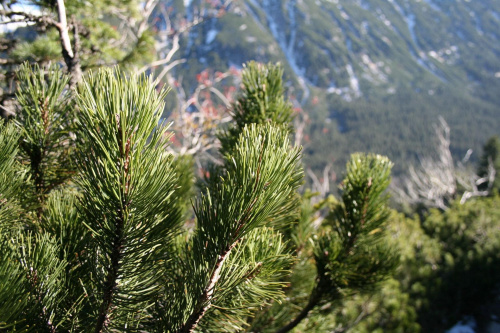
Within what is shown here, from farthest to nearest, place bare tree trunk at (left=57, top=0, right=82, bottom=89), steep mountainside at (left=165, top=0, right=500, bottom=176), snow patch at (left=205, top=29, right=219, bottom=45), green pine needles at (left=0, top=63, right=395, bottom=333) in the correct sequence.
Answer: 1. snow patch at (left=205, top=29, right=219, bottom=45)
2. steep mountainside at (left=165, top=0, right=500, bottom=176)
3. bare tree trunk at (left=57, top=0, right=82, bottom=89)
4. green pine needles at (left=0, top=63, right=395, bottom=333)

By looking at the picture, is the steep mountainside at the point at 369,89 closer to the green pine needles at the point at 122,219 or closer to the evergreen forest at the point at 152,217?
the evergreen forest at the point at 152,217

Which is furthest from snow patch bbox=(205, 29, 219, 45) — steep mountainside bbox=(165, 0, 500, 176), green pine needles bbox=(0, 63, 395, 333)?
green pine needles bbox=(0, 63, 395, 333)

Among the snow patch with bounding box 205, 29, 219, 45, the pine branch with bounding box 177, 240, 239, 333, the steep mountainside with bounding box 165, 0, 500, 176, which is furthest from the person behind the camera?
the snow patch with bounding box 205, 29, 219, 45

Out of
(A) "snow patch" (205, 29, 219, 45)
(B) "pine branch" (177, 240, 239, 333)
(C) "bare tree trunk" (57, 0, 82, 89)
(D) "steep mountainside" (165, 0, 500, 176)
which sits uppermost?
(C) "bare tree trunk" (57, 0, 82, 89)

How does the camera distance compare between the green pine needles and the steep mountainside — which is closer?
the green pine needles

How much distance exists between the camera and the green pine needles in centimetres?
87

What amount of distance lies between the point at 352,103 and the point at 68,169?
185m

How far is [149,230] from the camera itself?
1.05m

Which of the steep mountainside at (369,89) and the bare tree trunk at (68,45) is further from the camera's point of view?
the steep mountainside at (369,89)

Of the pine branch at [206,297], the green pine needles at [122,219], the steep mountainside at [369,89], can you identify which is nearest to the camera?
the green pine needles at [122,219]

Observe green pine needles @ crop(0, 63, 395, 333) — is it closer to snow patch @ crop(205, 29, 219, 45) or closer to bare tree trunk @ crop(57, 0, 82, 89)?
bare tree trunk @ crop(57, 0, 82, 89)

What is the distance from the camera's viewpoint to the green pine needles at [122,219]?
2.84ft

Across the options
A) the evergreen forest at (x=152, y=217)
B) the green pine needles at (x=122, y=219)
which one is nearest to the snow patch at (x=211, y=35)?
the evergreen forest at (x=152, y=217)

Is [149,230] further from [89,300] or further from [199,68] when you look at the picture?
[199,68]
